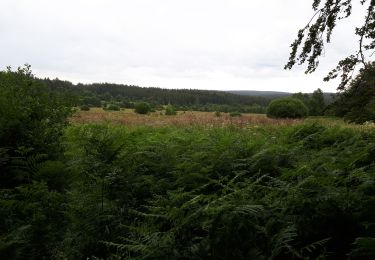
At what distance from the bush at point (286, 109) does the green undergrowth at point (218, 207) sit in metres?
29.9

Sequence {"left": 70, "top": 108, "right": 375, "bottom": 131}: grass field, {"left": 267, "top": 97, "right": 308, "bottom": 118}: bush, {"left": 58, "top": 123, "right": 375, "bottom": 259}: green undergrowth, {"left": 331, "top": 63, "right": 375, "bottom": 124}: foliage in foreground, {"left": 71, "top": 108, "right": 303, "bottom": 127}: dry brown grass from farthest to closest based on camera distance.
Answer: {"left": 267, "top": 97, "right": 308, "bottom": 118}: bush < {"left": 71, "top": 108, "right": 303, "bottom": 127}: dry brown grass < {"left": 70, "top": 108, "right": 375, "bottom": 131}: grass field < {"left": 331, "top": 63, "right": 375, "bottom": 124}: foliage in foreground < {"left": 58, "top": 123, "right": 375, "bottom": 259}: green undergrowth

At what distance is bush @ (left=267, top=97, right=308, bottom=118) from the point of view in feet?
116

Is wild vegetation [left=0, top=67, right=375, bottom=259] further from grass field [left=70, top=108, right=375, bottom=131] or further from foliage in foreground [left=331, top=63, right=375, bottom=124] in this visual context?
grass field [left=70, top=108, right=375, bottom=131]

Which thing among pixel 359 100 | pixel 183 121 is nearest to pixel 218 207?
pixel 359 100

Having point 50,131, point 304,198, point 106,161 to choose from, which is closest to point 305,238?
point 304,198

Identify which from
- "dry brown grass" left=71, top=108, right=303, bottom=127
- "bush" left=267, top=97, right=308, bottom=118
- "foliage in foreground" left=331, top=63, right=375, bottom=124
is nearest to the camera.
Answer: "foliage in foreground" left=331, top=63, right=375, bottom=124

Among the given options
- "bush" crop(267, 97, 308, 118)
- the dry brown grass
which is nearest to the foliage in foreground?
the dry brown grass

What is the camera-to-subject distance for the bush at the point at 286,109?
1391 inches

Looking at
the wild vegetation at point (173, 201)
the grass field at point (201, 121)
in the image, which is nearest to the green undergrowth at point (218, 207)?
the wild vegetation at point (173, 201)

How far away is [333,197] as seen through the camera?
12.2ft

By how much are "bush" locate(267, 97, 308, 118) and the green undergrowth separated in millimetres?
29861

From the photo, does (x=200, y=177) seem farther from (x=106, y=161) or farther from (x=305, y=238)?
(x=305, y=238)

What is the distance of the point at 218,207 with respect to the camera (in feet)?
10.8

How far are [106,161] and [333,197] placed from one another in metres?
3.24
